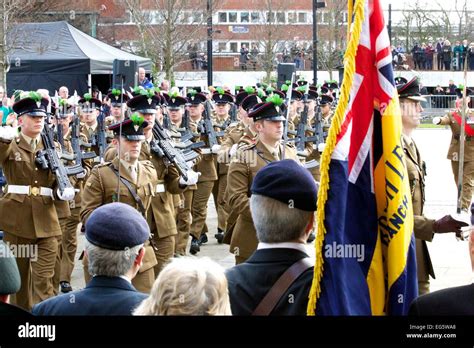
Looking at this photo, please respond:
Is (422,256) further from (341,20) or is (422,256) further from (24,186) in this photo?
(341,20)

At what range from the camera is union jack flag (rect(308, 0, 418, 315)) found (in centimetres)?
439

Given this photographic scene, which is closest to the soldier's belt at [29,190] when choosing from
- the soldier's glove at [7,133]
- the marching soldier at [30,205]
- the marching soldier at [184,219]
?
the marching soldier at [30,205]

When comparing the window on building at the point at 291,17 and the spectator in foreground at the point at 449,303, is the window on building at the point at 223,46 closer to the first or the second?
the window on building at the point at 291,17

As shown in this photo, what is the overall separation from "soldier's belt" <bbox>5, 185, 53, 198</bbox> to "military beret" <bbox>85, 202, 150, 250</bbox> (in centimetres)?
536

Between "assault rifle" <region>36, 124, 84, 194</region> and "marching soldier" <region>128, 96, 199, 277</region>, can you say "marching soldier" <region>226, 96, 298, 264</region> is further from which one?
"assault rifle" <region>36, 124, 84, 194</region>

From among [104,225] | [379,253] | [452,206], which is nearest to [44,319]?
[104,225]

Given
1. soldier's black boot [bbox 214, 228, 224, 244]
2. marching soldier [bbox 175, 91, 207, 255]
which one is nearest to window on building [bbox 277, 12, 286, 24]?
soldier's black boot [bbox 214, 228, 224, 244]

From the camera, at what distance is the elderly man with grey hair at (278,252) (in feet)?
14.3

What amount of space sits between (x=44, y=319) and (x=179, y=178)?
677 centimetres

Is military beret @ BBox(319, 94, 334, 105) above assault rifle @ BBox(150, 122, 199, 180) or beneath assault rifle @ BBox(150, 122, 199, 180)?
above

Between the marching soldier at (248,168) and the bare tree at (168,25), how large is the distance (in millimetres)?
25460

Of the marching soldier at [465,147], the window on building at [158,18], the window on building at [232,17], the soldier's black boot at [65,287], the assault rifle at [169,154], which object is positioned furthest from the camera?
the window on building at [232,17]

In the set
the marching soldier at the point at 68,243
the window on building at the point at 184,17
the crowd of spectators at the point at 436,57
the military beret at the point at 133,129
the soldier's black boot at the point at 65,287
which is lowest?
the soldier's black boot at the point at 65,287

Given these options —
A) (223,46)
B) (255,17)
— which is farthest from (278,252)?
(223,46)
